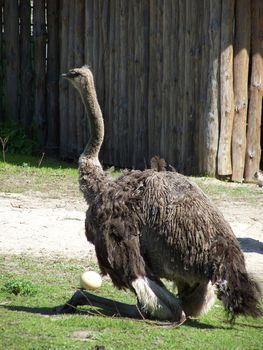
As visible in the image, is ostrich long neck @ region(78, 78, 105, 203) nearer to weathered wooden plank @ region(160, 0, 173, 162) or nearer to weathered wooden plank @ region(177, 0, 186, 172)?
weathered wooden plank @ region(177, 0, 186, 172)

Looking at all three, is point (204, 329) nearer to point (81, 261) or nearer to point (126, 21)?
point (81, 261)

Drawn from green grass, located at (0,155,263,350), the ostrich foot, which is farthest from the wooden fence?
the ostrich foot

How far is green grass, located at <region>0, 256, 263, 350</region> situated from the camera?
21.7ft

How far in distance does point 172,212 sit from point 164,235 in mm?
165

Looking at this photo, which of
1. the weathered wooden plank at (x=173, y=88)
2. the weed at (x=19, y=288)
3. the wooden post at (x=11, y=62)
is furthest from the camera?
the wooden post at (x=11, y=62)

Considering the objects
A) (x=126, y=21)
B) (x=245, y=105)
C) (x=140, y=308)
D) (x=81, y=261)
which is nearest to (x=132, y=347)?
(x=140, y=308)

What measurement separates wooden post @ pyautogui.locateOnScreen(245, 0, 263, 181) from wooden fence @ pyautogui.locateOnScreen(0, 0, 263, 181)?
0.01m

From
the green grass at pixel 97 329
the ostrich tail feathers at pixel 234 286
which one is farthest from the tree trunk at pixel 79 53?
the ostrich tail feathers at pixel 234 286

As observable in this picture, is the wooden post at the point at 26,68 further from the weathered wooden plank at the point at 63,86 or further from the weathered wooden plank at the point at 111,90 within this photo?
the weathered wooden plank at the point at 111,90

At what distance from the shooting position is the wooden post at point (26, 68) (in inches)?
615

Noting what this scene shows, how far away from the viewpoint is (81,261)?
9242 millimetres

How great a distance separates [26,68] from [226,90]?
154 inches

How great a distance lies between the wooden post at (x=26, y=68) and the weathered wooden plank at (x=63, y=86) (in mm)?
687

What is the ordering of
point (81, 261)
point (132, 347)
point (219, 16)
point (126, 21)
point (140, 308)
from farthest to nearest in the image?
point (126, 21), point (219, 16), point (81, 261), point (140, 308), point (132, 347)
